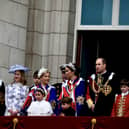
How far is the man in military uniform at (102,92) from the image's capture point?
54.4 ft

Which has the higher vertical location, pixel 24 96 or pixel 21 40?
pixel 21 40

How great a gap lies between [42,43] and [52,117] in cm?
459

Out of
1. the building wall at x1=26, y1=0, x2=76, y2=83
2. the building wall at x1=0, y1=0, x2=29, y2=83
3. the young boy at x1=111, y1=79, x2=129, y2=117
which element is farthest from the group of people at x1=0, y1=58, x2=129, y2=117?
the building wall at x1=26, y1=0, x2=76, y2=83

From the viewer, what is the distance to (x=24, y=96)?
1777 centimetres

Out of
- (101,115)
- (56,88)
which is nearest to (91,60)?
(56,88)

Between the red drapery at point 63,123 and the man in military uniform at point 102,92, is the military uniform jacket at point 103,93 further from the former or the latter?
the red drapery at point 63,123

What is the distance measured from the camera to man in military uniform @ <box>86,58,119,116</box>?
16594 mm

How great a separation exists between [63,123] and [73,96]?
4.18ft

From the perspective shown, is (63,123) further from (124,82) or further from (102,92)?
(124,82)

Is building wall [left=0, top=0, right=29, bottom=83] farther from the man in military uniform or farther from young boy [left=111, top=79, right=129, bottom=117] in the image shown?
young boy [left=111, top=79, right=129, bottom=117]

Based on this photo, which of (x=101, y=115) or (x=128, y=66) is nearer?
(x=101, y=115)

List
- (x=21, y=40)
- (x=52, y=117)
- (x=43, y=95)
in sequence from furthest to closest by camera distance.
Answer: (x=21, y=40), (x=43, y=95), (x=52, y=117)

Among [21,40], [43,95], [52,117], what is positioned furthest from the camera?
[21,40]

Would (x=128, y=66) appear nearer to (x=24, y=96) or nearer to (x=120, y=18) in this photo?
(x=120, y=18)
